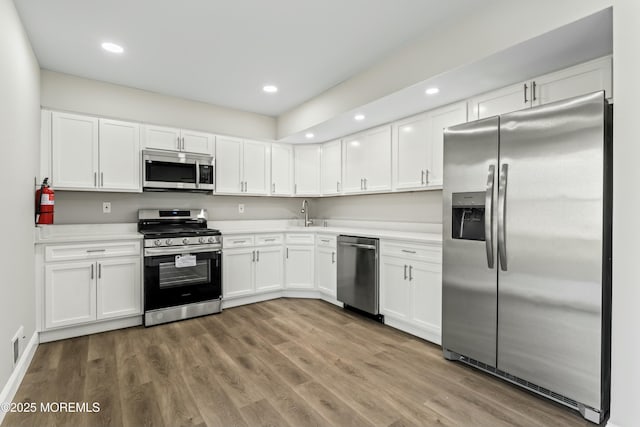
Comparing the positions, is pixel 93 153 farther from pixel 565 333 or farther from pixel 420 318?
pixel 565 333

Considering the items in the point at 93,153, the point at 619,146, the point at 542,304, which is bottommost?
the point at 542,304

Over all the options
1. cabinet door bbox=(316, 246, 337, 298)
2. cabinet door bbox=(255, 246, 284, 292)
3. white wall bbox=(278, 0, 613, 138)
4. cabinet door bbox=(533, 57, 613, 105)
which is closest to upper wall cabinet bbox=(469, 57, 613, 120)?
cabinet door bbox=(533, 57, 613, 105)

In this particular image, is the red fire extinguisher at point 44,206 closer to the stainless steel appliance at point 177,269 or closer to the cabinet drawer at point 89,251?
the cabinet drawer at point 89,251

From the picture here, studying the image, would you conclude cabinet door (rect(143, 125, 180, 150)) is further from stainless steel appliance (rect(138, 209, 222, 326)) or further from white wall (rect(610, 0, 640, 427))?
white wall (rect(610, 0, 640, 427))

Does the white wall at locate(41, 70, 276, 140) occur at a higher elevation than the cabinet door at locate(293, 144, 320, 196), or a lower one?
higher

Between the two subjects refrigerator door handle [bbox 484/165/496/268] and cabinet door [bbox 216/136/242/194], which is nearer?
refrigerator door handle [bbox 484/165/496/268]

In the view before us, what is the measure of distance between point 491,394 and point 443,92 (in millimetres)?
2407

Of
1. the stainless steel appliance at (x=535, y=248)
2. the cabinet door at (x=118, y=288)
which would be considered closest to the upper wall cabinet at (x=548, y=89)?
the stainless steel appliance at (x=535, y=248)

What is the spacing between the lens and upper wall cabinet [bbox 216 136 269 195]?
425cm

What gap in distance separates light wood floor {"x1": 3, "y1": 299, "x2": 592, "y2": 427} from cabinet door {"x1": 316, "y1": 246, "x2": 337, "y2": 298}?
33.7 inches

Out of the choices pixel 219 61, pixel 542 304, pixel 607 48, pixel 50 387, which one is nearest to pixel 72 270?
pixel 50 387

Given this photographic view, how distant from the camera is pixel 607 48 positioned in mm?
2055

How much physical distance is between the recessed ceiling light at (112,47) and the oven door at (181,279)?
2005 millimetres

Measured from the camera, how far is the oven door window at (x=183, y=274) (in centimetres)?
347
